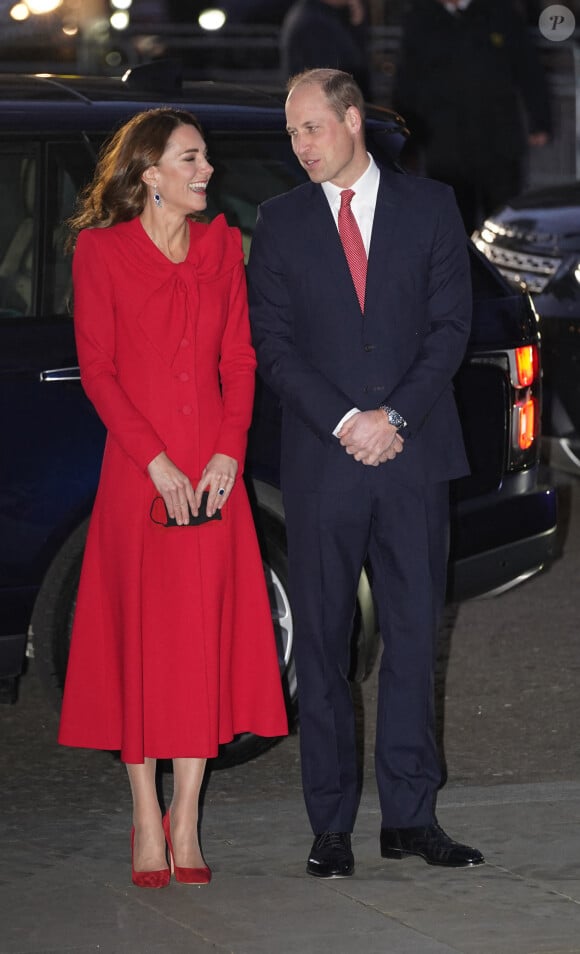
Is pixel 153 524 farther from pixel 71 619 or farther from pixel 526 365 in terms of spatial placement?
pixel 526 365

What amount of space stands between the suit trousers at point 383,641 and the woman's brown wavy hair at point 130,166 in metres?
0.83

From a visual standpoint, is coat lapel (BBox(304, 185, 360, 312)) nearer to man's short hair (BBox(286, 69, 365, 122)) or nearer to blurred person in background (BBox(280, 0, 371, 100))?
man's short hair (BBox(286, 69, 365, 122))

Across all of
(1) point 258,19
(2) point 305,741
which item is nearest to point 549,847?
(2) point 305,741

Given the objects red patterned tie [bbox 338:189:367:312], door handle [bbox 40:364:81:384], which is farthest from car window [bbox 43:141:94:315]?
red patterned tie [bbox 338:189:367:312]

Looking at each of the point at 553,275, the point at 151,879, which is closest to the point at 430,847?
the point at 151,879

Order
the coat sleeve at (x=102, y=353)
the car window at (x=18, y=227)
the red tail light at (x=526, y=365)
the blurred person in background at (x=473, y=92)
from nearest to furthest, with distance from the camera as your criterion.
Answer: the coat sleeve at (x=102, y=353) < the car window at (x=18, y=227) < the red tail light at (x=526, y=365) < the blurred person in background at (x=473, y=92)

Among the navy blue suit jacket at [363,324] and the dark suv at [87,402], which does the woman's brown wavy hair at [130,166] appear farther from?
the dark suv at [87,402]

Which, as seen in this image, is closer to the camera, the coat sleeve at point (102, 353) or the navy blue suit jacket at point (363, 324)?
the coat sleeve at point (102, 353)

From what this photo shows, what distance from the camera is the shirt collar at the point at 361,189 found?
5.11m

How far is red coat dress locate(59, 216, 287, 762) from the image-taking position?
4.91m

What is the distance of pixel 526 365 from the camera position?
657 cm

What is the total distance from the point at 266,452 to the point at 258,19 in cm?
1461

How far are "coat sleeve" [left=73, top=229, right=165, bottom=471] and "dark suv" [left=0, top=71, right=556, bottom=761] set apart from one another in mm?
936

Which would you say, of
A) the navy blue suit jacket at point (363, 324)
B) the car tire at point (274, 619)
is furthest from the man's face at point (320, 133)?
the car tire at point (274, 619)
